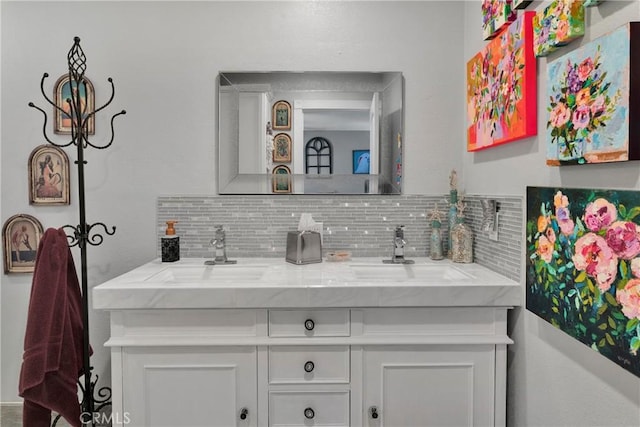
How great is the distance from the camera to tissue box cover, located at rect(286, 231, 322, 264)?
202cm

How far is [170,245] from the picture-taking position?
6.80ft

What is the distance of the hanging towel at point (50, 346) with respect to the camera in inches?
60.4

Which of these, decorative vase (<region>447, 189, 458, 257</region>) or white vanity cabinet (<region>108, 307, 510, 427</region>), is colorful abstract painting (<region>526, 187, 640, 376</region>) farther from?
decorative vase (<region>447, 189, 458, 257</region>)

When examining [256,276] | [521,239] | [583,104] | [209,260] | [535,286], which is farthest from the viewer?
[209,260]

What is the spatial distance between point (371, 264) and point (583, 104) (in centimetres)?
117

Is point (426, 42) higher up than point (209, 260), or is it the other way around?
point (426, 42)

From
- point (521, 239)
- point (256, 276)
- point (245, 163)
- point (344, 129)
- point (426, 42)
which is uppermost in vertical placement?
point (426, 42)

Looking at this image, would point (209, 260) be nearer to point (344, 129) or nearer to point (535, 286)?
point (344, 129)

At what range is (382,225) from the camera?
7.25ft

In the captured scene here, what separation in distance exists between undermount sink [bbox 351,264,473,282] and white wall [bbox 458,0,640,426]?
15.4 inches

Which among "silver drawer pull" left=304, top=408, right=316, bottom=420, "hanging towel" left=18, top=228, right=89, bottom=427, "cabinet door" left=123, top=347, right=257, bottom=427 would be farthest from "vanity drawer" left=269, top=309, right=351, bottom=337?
"hanging towel" left=18, top=228, right=89, bottom=427

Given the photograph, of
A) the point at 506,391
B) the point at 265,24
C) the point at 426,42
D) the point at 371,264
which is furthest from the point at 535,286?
the point at 265,24

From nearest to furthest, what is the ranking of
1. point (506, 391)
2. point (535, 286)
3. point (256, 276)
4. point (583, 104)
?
point (583, 104) < point (535, 286) < point (506, 391) < point (256, 276)

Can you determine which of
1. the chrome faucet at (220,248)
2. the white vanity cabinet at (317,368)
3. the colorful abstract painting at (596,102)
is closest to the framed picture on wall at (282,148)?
the chrome faucet at (220,248)
